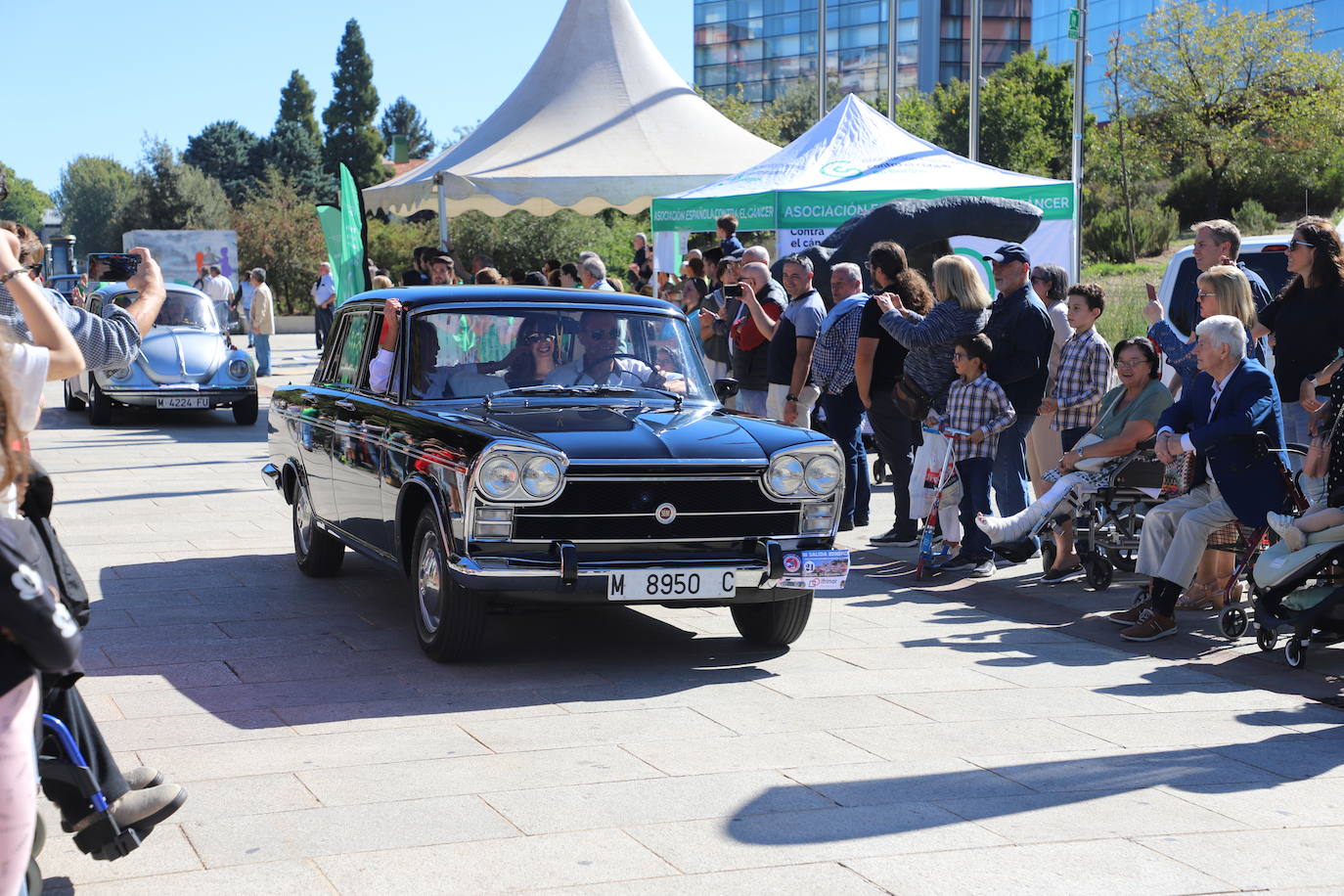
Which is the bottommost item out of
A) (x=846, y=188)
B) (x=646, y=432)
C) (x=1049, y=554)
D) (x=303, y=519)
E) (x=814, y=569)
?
(x=1049, y=554)

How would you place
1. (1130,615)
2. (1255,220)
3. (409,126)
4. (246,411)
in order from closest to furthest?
(1130,615), (246,411), (1255,220), (409,126)

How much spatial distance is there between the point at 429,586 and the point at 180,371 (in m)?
12.5

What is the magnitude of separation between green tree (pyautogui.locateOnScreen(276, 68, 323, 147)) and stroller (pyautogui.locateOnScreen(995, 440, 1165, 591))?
103m

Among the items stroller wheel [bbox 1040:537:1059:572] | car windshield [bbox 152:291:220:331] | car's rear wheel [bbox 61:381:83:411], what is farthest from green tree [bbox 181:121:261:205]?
stroller wheel [bbox 1040:537:1059:572]

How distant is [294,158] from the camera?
87438mm

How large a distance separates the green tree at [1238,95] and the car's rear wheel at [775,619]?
141 ft

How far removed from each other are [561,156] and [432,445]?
16.0m

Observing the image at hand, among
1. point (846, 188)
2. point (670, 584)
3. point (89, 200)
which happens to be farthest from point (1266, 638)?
point (89, 200)

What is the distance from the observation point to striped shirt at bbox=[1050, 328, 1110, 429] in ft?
31.6

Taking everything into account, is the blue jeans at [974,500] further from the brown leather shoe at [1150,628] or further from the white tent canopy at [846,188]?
the white tent canopy at [846,188]

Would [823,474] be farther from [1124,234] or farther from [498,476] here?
[1124,234]

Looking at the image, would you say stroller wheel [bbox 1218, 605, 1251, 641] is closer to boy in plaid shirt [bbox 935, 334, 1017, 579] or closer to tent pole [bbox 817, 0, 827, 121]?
boy in plaid shirt [bbox 935, 334, 1017, 579]

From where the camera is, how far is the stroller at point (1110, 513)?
28.8 feet

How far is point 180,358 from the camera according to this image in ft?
60.4
